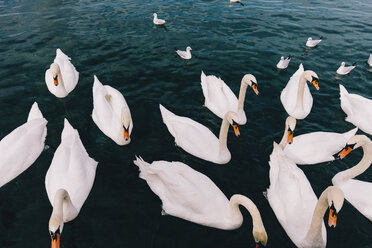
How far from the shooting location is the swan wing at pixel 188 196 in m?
5.38

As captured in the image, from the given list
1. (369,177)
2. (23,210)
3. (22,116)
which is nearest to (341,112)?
(369,177)

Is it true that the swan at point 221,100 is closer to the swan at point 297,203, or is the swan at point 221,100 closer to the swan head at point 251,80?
the swan head at point 251,80

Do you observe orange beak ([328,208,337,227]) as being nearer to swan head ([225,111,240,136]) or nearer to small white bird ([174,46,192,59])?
swan head ([225,111,240,136])

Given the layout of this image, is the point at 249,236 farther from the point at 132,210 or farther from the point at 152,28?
the point at 152,28

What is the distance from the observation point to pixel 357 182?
6168 mm

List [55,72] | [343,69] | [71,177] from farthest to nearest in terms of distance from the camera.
→ [343,69] < [55,72] < [71,177]

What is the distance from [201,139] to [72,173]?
3.61m

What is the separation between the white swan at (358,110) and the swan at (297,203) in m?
3.70

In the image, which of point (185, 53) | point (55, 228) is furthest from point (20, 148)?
point (185, 53)

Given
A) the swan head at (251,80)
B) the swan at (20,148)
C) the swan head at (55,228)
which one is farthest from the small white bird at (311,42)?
the swan head at (55,228)

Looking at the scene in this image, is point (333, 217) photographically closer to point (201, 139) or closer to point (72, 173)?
point (201, 139)

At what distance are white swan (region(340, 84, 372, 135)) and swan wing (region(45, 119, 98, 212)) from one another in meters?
8.88

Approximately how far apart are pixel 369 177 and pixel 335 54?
937cm

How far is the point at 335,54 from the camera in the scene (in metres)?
13.7
